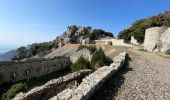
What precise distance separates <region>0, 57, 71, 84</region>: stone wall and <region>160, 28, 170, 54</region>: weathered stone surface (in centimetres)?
1725

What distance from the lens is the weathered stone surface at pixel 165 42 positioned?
1374 inches

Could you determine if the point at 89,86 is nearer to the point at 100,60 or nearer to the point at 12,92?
the point at 12,92

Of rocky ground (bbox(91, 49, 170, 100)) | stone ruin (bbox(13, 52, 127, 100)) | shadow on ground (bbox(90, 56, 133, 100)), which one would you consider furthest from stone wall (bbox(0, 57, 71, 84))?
shadow on ground (bbox(90, 56, 133, 100))

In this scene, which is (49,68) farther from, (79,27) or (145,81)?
(79,27)

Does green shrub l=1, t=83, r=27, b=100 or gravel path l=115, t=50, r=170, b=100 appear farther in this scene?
green shrub l=1, t=83, r=27, b=100

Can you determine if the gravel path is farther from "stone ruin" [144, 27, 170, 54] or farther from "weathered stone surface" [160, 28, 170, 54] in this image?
"stone ruin" [144, 27, 170, 54]

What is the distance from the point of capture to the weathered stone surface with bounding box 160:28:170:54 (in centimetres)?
3491

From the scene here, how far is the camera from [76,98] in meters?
9.09

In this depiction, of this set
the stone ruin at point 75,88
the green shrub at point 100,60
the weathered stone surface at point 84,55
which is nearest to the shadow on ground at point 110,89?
the stone ruin at point 75,88

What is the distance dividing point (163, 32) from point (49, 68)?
60.7ft

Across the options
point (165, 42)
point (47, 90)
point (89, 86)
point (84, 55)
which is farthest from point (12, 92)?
point (165, 42)

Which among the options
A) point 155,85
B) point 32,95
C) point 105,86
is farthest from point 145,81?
point 32,95

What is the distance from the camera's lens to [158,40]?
3684 centimetres

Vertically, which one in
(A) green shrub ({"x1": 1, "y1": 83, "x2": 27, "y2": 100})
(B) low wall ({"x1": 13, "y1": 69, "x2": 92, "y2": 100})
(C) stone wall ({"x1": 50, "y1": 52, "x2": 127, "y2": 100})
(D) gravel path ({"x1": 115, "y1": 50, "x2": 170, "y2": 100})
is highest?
(C) stone wall ({"x1": 50, "y1": 52, "x2": 127, "y2": 100})
